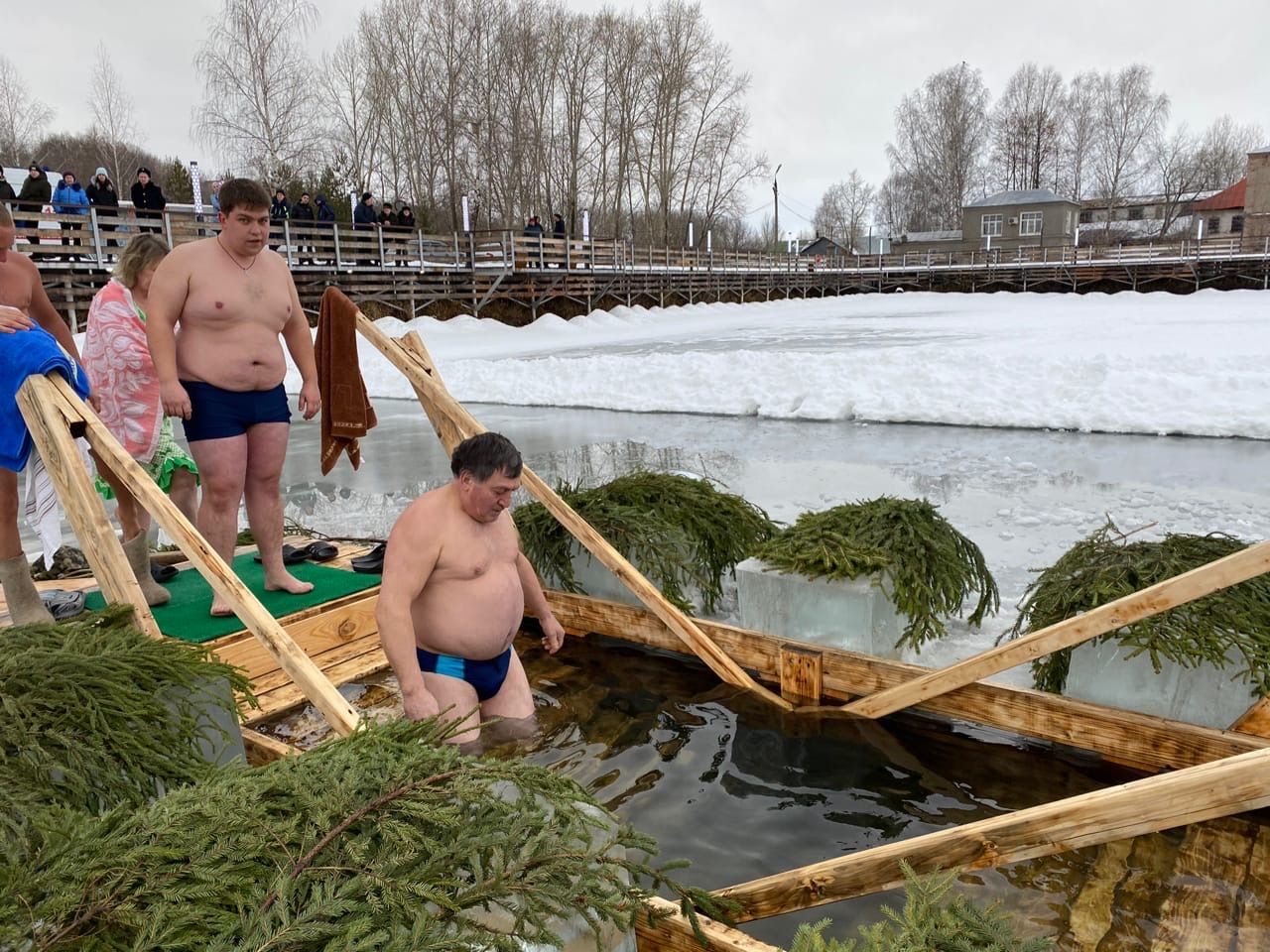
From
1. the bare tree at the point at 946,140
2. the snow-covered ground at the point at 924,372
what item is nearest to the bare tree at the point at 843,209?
the bare tree at the point at 946,140

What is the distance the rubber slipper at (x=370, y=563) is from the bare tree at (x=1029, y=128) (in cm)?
7255

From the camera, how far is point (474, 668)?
3.29 m

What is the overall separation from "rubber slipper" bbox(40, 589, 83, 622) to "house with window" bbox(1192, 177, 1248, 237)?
229 feet

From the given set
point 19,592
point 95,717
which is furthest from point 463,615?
point 19,592

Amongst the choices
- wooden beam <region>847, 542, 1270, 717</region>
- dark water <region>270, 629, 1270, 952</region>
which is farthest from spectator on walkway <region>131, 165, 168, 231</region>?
wooden beam <region>847, 542, 1270, 717</region>

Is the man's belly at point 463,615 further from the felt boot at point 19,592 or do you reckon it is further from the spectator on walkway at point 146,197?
the spectator on walkway at point 146,197

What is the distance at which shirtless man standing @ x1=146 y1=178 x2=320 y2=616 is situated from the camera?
3.72 meters

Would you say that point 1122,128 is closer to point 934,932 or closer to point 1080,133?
point 1080,133

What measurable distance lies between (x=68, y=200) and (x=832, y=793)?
761 inches

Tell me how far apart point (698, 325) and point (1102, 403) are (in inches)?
829

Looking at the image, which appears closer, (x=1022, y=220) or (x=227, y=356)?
(x=227, y=356)

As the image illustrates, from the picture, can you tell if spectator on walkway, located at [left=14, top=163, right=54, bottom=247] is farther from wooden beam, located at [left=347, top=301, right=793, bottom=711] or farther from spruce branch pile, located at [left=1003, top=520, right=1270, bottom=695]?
spruce branch pile, located at [left=1003, top=520, right=1270, bottom=695]

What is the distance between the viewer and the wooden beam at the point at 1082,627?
8.43 feet

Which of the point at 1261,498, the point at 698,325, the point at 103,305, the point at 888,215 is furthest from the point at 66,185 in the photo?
the point at 888,215
